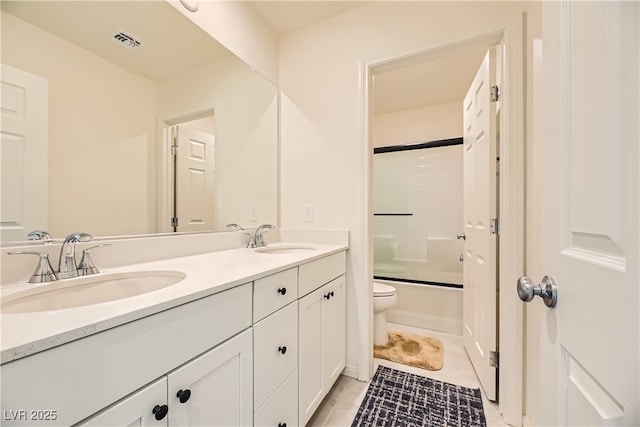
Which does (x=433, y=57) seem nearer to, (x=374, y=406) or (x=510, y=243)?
(x=510, y=243)

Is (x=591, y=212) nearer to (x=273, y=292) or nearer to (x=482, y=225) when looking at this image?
(x=273, y=292)

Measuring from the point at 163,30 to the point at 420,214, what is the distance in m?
2.68

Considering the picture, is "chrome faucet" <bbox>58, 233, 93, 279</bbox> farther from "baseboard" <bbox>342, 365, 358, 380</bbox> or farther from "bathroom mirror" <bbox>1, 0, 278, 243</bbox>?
"baseboard" <bbox>342, 365, 358, 380</bbox>

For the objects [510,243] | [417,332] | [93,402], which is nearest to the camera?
[93,402]

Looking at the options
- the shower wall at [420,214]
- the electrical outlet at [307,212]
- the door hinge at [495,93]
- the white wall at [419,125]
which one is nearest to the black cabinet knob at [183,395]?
the electrical outlet at [307,212]

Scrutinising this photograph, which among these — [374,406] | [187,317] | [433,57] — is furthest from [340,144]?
[374,406]

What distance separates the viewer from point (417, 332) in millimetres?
2334

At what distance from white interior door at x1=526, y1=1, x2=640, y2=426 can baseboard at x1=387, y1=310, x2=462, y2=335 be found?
1988 mm

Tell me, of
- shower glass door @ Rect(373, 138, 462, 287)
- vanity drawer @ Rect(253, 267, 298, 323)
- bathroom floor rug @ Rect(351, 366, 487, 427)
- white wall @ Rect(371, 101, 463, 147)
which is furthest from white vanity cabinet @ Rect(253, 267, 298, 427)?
white wall @ Rect(371, 101, 463, 147)

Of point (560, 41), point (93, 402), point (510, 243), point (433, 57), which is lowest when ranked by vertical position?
point (93, 402)

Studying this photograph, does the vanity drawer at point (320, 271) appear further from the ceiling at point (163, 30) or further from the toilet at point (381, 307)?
the ceiling at point (163, 30)

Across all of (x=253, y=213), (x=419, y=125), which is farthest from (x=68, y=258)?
(x=419, y=125)

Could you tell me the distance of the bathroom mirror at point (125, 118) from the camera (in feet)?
2.75

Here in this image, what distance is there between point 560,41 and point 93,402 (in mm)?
1109
